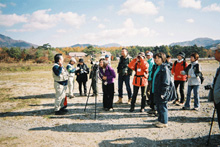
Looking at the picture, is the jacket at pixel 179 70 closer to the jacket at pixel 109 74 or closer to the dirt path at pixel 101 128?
the dirt path at pixel 101 128

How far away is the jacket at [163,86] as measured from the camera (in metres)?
3.72

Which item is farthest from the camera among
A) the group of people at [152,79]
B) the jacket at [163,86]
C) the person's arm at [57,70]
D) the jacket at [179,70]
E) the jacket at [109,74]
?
the jacket at [179,70]

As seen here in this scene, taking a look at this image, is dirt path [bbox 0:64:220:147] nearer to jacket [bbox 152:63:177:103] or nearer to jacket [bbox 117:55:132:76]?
jacket [bbox 152:63:177:103]

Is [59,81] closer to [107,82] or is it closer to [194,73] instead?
[107,82]

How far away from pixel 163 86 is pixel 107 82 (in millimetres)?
2472

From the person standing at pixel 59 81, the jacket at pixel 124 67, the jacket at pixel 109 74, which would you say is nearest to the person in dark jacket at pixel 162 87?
the jacket at pixel 109 74

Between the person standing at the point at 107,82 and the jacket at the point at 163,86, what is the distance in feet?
6.77

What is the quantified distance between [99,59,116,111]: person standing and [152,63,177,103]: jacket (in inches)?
81.3

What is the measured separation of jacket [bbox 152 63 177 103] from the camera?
372 centimetres

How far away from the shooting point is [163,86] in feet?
12.3

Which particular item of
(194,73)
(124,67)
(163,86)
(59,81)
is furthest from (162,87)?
(59,81)

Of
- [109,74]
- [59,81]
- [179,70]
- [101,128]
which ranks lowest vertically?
[101,128]

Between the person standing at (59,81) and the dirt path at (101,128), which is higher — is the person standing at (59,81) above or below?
above

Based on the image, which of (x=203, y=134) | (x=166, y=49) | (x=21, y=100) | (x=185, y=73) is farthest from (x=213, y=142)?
(x=166, y=49)
